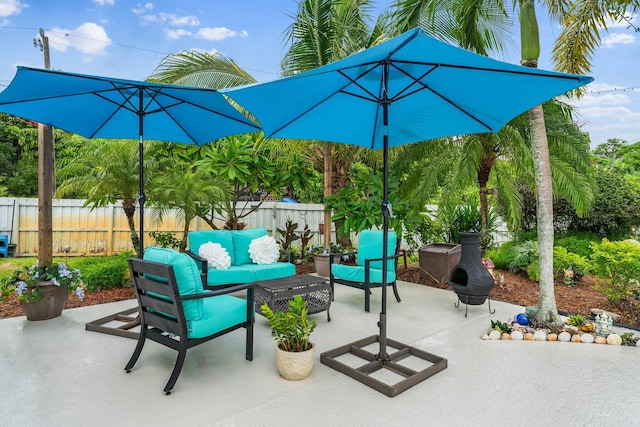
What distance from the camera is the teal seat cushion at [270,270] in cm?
484

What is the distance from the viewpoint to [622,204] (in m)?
7.13

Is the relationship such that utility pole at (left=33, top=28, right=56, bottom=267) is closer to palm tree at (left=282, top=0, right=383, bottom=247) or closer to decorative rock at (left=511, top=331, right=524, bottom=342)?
palm tree at (left=282, top=0, right=383, bottom=247)

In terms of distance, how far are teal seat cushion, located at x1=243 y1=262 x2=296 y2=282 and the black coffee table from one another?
0.68 meters

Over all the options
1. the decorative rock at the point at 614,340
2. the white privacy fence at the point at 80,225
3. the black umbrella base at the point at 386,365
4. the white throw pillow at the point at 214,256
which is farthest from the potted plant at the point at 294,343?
the white privacy fence at the point at 80,225

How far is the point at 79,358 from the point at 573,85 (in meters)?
4.38

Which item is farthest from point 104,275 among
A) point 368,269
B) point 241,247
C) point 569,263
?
point 569,263

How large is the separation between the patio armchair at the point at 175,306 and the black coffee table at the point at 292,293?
0.72m

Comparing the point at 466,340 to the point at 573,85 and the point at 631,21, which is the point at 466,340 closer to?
the point at 573,85

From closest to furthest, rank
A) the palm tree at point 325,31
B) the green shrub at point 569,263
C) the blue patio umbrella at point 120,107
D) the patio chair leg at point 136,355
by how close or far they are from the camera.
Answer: the patio chair leg at point 136,355 < the blue patio umbrella at point 120,107 < the green shrub at point 569,263 < the palm tree at point 325,31

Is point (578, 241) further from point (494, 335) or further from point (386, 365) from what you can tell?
point (386, 365)

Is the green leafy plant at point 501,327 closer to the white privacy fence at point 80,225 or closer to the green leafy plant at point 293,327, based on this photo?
the green leafy plant at point 293,327

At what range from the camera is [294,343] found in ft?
9.09

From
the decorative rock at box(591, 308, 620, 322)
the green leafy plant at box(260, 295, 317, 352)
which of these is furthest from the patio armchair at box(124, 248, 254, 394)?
the decorative rock at box(591, 308, 620, 322)

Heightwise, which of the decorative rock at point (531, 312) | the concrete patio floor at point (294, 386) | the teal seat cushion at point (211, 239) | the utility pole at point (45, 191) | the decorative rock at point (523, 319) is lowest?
the concrete patio floor at point (294, 386)
